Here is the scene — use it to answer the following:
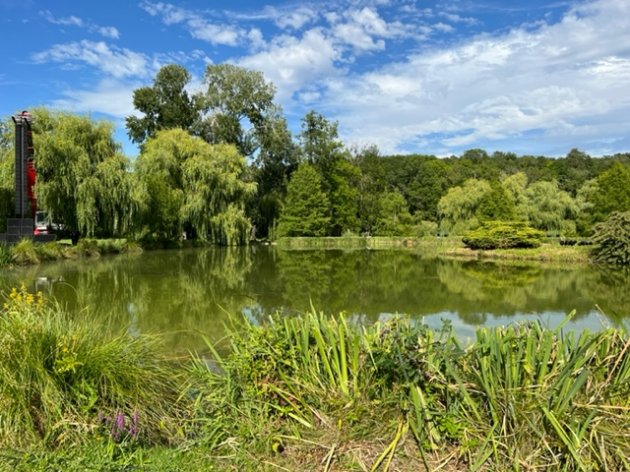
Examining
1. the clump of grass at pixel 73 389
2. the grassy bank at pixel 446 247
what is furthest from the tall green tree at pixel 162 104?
the clump of grass at pixel 73 389

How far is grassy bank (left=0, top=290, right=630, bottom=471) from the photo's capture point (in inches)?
100

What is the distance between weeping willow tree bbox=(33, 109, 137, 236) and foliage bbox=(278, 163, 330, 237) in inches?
625

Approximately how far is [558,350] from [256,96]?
37645 millimetres

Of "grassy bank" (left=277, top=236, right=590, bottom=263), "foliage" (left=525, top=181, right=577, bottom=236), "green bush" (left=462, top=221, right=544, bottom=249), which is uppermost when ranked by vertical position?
"foliage" (left=525, top=181, right=577, bottom=236)

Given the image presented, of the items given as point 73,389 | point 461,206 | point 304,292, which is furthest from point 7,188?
point 461,206

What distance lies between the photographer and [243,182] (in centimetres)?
3244

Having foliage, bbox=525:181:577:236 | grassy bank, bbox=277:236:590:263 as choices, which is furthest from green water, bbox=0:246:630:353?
foliage, bbox=525:181:577:236

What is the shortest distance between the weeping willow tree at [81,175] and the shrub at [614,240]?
67.5ft

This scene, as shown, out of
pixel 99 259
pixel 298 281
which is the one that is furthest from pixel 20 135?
pixel 298 281

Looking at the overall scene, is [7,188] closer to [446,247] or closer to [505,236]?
[446,247]

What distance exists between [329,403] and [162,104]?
39.4 m

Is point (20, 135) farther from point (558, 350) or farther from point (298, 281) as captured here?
point (558, 350)

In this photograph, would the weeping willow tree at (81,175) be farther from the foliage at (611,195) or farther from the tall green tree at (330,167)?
the foliage at (611,195)

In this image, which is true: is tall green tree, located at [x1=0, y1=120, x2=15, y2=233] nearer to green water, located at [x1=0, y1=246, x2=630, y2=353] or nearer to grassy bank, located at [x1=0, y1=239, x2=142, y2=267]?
grassy bank, located at [x1=0, y1=239, x2=142, y2=267]
